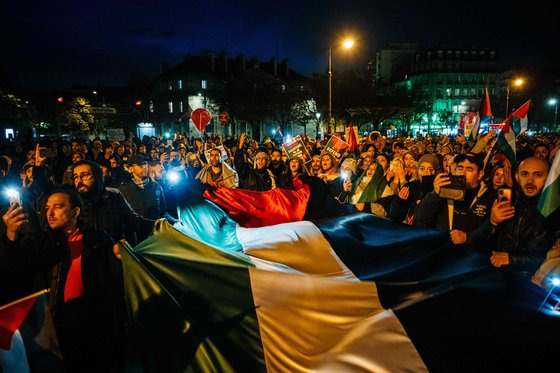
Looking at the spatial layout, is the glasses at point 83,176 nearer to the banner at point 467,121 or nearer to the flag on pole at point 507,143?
the flag on pole at point 507,143

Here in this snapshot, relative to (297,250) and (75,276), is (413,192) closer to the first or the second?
(297,250)

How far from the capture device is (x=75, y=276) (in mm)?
3463

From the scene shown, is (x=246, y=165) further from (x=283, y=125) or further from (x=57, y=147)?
(x=283, y=125)

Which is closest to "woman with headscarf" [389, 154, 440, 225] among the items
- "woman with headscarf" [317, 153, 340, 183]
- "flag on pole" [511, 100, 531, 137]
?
"woman with headscarf" [317, 153, 340, 183]

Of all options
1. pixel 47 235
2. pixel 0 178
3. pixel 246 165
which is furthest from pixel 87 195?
pixel 246 165

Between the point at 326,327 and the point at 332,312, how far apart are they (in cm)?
14

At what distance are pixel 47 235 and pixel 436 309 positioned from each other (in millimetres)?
3238

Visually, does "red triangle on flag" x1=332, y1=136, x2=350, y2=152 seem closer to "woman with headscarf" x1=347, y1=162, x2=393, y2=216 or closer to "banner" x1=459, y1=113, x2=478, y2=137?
"woman with headscarf" x1=347, y1=162, x2=393, y2=216

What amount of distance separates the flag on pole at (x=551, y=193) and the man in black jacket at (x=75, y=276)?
3.79 meters

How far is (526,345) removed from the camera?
251cm

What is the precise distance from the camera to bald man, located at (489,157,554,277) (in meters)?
3.47

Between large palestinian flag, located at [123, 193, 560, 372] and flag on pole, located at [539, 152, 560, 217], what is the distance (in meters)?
0.73

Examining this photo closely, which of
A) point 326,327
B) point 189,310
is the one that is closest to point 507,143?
point 326,327

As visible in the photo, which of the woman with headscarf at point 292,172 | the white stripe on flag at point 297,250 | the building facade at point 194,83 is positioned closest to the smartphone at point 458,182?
the white stripe on flag at point 297,250
